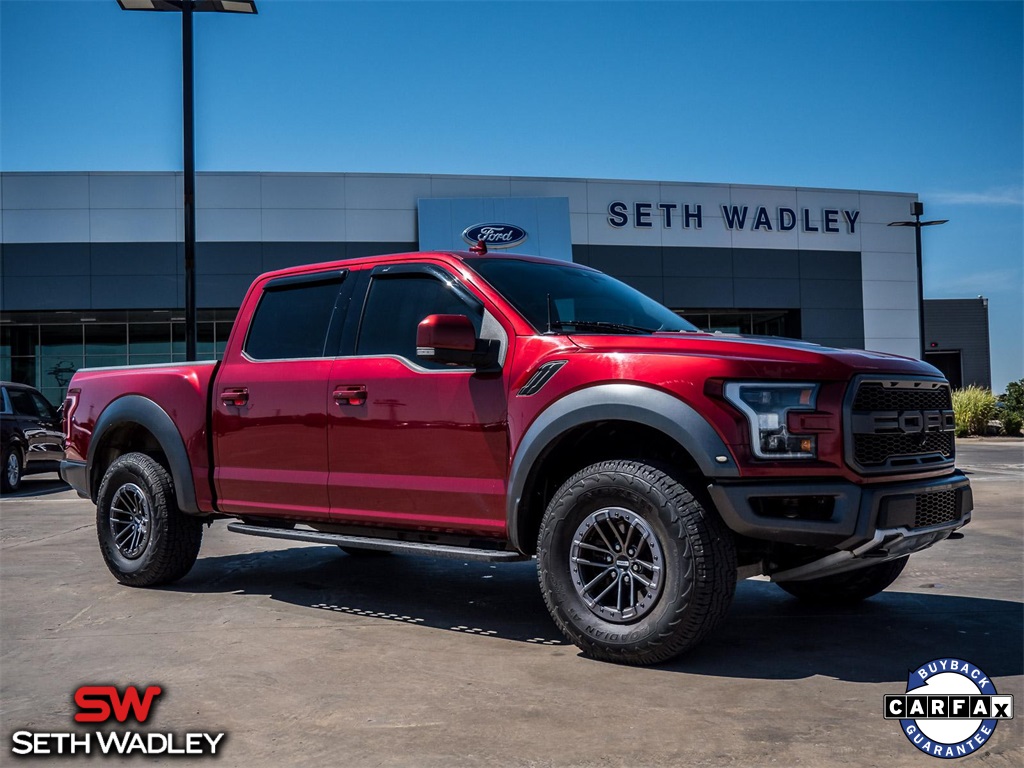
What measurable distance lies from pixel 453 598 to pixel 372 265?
212 cm

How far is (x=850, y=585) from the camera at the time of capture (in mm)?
5332

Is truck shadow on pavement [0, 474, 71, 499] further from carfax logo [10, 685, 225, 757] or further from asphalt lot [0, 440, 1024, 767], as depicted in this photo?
carfax logo [10, 685, 225, 757]

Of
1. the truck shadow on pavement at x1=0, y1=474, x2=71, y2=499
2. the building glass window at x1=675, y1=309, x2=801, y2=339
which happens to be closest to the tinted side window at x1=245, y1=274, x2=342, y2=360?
the truck shadow on pavement at x1=0, y1=474, x2=71, y2=499

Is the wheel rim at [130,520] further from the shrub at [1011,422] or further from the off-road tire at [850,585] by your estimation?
the shrub at [1011,422]

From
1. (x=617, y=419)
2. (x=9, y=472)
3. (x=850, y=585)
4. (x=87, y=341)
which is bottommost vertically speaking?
(x=850, y=585)

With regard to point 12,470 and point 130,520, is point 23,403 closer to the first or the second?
point 12,470

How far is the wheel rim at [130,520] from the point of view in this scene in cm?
626

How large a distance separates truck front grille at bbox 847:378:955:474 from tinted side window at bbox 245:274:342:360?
2.99 metres

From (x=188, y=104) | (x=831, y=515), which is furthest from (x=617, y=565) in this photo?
(x=188, y=104)

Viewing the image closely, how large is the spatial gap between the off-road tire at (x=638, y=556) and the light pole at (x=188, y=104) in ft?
29.5

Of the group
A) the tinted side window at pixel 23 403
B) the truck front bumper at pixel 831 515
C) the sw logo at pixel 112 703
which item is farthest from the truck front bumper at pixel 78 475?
the tinted side window at pixel 23 403

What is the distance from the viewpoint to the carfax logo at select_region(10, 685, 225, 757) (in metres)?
3.24

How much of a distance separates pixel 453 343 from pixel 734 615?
88.9 inches

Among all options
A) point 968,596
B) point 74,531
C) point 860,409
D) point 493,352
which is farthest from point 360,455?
point 74,531
